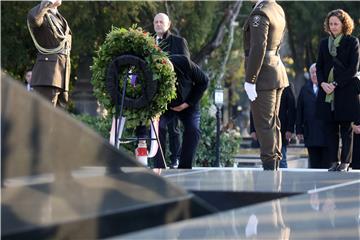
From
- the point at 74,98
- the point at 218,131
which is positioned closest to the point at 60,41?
the point at 218,131

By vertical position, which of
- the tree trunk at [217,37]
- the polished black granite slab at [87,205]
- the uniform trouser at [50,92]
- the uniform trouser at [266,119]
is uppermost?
the tree trunk at [217,37]

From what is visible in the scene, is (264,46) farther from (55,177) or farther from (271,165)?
(55,177)

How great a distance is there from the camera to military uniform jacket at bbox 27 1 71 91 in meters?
8.95

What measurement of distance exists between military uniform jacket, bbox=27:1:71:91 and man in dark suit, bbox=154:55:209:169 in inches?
52.4

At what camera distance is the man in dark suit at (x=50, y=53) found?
8977 mm

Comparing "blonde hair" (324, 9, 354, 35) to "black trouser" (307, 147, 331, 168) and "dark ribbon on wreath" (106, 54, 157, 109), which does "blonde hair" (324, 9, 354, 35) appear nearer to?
"dark ribbon on wreath" (106, 54, 157, 109)

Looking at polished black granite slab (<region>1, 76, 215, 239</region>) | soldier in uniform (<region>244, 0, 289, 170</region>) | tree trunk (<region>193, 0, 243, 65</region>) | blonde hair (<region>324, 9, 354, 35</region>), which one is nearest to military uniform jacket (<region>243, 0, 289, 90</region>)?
soldier in uniform (<region>244, 0, 289, 170</region>)

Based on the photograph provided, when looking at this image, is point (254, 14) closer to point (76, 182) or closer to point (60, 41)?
point (60, 41)

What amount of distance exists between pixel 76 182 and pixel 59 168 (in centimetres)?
13

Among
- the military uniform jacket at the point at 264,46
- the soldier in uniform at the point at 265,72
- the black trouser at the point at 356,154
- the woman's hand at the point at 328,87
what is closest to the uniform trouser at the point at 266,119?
the soldier in uniform at the point at 265,72

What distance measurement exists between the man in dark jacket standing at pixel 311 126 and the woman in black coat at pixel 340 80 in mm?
2100

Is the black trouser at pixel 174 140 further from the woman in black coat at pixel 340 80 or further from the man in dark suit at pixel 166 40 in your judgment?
the woman in black coat at pixel 340 80

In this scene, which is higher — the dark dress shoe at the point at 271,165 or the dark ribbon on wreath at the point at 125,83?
the dark ribbon on wreath at the point at 125,83

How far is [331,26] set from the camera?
9391mm
